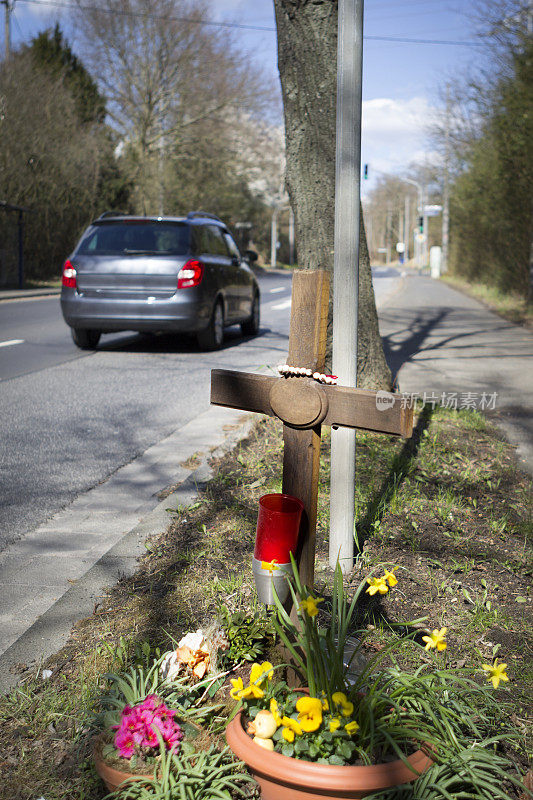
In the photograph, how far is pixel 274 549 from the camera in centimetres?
206

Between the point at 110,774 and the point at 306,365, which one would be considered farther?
the point at 306,365

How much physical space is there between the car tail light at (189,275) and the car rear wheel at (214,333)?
670 mm

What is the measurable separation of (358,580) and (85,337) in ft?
25.6

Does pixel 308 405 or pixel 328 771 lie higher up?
pixel 308 405

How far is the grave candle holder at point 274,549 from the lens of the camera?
205 cm

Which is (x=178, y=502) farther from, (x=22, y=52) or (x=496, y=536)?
(x=22, y=52)

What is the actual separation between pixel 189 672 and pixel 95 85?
3491cm

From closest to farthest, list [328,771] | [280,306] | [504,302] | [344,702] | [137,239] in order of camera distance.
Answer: [328,771]
[344,702]
[137,239]
[280,306]
[504,302]

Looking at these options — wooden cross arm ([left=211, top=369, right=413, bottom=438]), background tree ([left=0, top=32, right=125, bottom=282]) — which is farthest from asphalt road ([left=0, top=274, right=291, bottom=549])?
background tree ([left=0, top=32, right=125, bottom=282])

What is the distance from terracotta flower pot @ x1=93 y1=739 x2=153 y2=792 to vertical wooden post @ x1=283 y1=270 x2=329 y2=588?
0.72m

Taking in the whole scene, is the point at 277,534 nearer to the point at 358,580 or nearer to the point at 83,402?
the point at 358,580

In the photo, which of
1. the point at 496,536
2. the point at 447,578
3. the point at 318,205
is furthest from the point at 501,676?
the point at 318,205

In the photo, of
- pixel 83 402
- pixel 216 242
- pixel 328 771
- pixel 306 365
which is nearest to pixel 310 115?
pixel 83 402

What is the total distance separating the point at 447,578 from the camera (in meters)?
2.99
